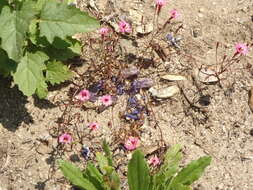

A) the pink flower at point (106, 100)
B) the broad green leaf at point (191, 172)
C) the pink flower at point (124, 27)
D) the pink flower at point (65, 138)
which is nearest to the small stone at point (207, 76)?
the pink flower at point (124, 27)

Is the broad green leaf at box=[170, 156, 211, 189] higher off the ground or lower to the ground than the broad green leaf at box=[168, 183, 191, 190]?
higher

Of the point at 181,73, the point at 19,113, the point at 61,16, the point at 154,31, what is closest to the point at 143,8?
the point at 154,31

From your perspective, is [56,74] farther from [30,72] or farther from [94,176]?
[94,176]

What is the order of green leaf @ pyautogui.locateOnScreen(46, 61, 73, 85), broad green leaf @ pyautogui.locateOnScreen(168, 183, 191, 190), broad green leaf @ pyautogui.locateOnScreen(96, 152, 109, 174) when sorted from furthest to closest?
1. green leaf @ pyautogui.locateOnScreen(46, 61, 73, 85)
2. broad green leaf @ pyautogui.locateOnScreen(96, 152, 109, 174)
3. broad green leaf @ pyautogui.locateOnScreen(168, 183, 191, 190)

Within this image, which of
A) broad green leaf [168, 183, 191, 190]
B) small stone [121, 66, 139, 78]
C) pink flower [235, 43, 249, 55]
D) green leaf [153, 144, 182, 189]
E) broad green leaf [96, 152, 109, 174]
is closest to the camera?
broad green leaf [168, 183, 191, 190]

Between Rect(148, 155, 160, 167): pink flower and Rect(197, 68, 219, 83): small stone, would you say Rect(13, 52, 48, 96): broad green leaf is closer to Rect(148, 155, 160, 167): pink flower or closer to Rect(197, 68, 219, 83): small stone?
Rect(148, 155, 160, 167): pink flower

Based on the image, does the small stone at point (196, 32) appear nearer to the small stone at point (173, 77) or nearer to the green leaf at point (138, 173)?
the small stone at point (173, 77)

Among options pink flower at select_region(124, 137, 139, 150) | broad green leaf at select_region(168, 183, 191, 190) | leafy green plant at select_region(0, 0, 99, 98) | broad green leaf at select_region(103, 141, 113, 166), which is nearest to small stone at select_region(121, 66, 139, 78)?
leafy green plant at select_region(0, 0, 99, 98)
